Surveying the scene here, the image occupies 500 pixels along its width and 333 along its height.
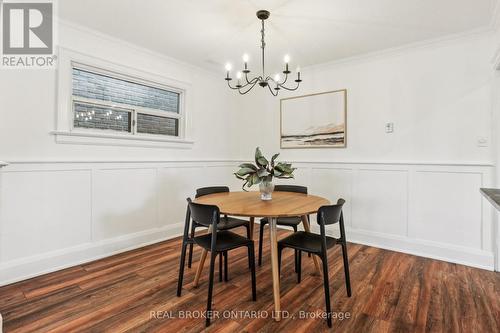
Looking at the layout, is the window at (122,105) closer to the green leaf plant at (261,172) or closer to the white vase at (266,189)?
the green leaf plant at (261,172)

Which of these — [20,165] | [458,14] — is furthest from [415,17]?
[20,165]

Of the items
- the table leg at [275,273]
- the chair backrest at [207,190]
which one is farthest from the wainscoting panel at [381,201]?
the table leg at [275,273]

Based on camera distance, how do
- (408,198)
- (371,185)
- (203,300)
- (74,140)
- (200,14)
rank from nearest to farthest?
(203,300), (200,14), (74,140), (408,198), (371,185)

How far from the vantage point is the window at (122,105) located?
9.25 feet

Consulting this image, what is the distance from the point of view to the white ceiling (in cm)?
230

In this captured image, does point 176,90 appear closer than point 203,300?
No

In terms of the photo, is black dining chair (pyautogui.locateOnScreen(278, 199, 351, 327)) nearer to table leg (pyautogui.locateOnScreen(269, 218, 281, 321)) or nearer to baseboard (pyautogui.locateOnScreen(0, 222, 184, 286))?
table leg (pyautogui.locateOnScreen(269, 218, 281, 321))

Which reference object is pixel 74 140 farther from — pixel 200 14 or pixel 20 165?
pixel 200 14

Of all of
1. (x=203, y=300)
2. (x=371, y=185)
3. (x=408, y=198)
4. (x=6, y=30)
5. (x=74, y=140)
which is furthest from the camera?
(x=371, y=185)

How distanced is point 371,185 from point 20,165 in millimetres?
3777

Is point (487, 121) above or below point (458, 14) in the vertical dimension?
below

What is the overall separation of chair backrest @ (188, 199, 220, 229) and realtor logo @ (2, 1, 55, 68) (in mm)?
2103

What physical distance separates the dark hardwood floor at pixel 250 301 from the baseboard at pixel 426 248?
141 millimetres

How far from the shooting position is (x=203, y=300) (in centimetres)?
208
